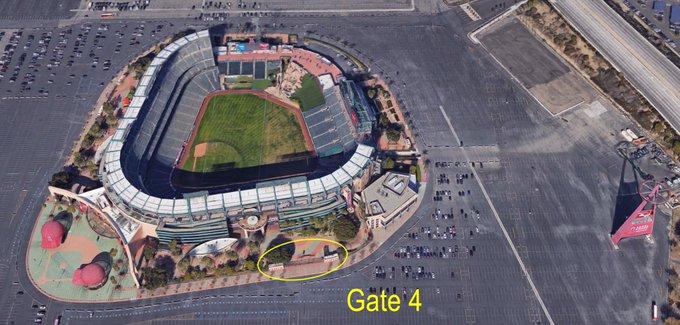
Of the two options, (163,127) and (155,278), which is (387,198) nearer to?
(155,278)

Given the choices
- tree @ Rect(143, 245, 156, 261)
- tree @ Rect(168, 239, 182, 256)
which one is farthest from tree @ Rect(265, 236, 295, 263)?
tree @ Rect(143, 245, 156, 261)

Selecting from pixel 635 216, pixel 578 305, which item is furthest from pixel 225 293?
pixel 635 216

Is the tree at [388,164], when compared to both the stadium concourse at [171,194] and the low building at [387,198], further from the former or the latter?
the stadium concourse at [171,194]

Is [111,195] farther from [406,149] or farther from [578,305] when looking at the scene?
[578,305]

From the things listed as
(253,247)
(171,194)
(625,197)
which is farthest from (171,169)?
(625,197)

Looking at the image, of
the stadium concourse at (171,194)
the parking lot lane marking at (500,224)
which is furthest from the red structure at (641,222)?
the stadium concourse at (171,194)
